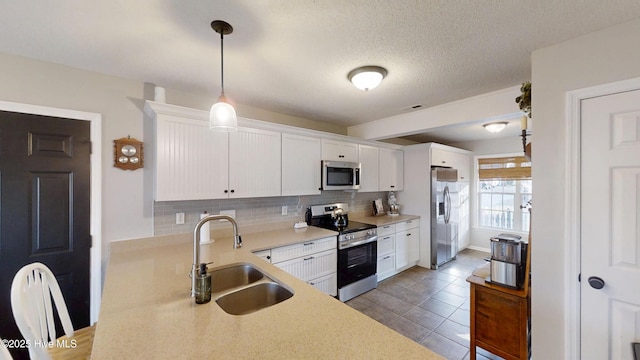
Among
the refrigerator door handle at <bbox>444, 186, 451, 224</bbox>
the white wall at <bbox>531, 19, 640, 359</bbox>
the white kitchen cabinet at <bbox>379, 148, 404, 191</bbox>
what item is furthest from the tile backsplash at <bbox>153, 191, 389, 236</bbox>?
the white wall at <bbox>531, 19, 640, 359</bbox>

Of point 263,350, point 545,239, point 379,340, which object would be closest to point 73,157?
point 263,350

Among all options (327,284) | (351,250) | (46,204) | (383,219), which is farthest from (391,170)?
(46,204)

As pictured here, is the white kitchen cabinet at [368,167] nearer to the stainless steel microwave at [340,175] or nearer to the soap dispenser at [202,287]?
the stainless steel microwave at [340,175]

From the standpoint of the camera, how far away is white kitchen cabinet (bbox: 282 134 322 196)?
2.97 m

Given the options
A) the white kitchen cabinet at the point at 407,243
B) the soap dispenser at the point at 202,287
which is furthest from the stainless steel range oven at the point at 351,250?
the soap dispenser at the point at 202,287

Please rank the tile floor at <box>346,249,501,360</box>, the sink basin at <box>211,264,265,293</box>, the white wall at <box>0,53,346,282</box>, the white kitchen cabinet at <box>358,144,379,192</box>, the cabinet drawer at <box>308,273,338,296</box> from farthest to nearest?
the white kitchen cabinet at <box>358,144,379,192</box>, the cabinet drawer at <box>308,273,338,296</box>, the tile floor at <box>346,249,501,360</box>, the white wall at <box>0,53,346,282</box>, the sink basin at <box>211,264,265,293</box>

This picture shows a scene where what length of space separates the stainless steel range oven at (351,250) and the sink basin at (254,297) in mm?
1626

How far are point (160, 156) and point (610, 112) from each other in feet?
10.6

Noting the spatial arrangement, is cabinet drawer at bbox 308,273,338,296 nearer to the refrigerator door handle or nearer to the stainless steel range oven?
the stainless steel range oven

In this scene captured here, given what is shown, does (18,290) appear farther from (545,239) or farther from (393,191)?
(393,191)

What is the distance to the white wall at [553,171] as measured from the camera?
5.14 feet

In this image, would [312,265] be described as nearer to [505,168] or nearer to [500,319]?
[500,319]

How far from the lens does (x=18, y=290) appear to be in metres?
1.00

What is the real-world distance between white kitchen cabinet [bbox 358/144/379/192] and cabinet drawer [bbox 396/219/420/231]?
2.34 feet
